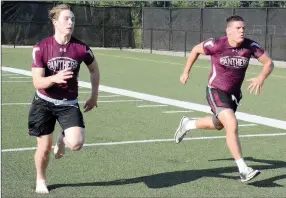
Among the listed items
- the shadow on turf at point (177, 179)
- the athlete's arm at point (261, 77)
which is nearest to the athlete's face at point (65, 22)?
the shadow on turf at point (177, 179)

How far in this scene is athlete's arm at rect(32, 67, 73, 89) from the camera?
19.4 feet

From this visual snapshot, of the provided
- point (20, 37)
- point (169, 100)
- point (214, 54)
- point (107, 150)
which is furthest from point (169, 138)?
point (20, 37)

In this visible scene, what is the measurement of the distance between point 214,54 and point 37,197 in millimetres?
2781

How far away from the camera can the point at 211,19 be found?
105ft

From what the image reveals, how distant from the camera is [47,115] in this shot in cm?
648

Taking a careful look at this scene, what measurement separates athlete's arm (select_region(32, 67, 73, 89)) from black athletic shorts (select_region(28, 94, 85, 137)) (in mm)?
339

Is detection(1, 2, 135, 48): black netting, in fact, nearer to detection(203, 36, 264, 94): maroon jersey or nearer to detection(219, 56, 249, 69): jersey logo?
detection(203, 36, 264, 94): maroon jersey

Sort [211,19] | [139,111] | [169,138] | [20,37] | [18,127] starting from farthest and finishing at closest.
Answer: [20,37]
[211,19]
[139,111]
[18,127]
[169,138]

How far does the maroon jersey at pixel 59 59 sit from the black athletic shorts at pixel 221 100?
1828 millimetres

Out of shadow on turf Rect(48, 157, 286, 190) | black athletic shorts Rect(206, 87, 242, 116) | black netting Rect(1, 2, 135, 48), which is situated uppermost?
black athletic shorts Rect(206, 87, 242, 116)

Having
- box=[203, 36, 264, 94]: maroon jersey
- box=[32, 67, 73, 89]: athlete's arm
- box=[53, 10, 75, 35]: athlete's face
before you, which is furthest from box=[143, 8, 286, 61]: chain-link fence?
box=[32, 67, 73, 89]: athlete's arm

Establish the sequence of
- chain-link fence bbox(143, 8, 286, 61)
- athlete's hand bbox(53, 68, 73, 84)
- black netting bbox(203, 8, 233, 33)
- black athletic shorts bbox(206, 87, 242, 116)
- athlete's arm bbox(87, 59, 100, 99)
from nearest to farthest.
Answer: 1. athlete's hand bbox(53, 68, 73, 84)
2. athlete's arm bbox(87, 59, 100, 99)
3. black athletic shorts bbox(206, 87, 242, 116)
4. chain-link fence bbox(143, 8, 286, 61)
5. black netting bbox(203, 8, 233, 33)

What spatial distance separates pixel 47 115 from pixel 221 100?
2.17 metres

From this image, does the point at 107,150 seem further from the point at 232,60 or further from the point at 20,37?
the point at 20,37
